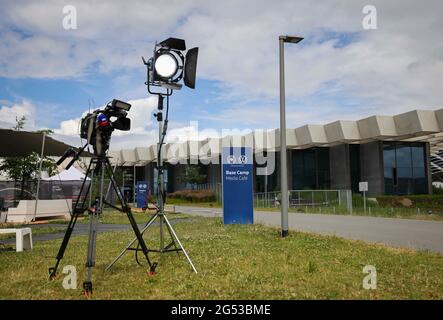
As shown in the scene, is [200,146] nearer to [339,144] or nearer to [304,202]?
[339,144]

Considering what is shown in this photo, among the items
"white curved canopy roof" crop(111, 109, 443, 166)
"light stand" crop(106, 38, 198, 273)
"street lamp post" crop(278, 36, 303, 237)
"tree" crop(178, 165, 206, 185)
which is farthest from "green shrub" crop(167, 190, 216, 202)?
"light stand" crop(106, 38, 198, 273)

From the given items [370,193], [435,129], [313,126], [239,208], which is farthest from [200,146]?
[239,208]

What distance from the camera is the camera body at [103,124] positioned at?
17.3ft

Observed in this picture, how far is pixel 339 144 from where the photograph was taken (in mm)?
38469

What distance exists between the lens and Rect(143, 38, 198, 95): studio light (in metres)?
6.03

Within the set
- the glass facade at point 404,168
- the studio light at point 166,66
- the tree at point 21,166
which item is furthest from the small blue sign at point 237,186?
the glass facade at point 404,168

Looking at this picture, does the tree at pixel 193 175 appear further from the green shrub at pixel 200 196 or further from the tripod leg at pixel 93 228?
the tripod leg at pixel 93 228

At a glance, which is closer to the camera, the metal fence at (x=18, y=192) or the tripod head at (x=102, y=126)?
the tripod head at (x=102, y=126)

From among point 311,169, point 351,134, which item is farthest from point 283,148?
point 311,169

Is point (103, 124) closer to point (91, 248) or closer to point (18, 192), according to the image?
point (91, 248)

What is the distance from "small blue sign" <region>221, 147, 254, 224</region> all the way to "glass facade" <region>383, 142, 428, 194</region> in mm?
24200

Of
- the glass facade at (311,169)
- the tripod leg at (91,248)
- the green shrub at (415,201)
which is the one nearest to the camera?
the tripod leg at (91,248)

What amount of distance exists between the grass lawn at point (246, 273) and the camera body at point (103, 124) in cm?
166

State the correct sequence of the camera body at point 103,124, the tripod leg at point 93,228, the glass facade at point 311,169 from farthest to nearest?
the glass facade at point 311,169 → the camera body at point 103,124 → the tripod leg at point 93,228
